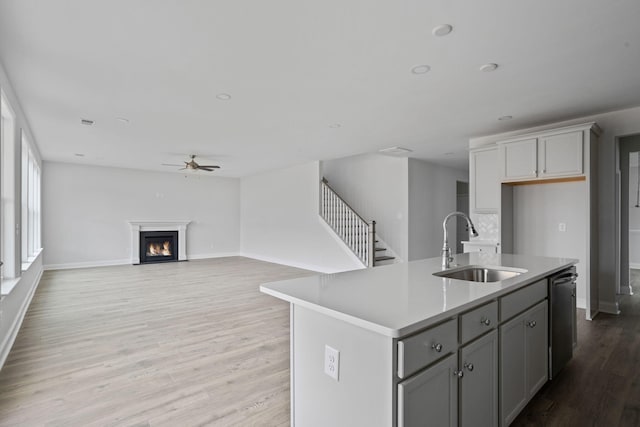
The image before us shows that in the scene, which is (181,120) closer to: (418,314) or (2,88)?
(2,88)

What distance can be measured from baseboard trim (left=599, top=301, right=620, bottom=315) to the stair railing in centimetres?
344

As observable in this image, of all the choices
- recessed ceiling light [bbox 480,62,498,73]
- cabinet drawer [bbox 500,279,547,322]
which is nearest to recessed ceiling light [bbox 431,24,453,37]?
recessed ceiling light [bbox 480,62,498,73]

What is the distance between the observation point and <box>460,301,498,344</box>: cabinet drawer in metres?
1.52

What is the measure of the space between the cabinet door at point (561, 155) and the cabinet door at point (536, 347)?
2.54m

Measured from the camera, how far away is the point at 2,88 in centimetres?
290

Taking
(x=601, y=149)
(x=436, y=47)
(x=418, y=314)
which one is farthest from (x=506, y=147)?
(x=418, y=314)

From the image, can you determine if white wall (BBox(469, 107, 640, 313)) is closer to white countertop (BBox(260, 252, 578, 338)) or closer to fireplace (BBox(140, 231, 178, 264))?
white countertop (BBox(260, 252, 578, 338))

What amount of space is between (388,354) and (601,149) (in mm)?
4689

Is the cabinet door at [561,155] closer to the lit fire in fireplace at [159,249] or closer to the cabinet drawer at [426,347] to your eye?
the cabinet drawer at [426,347]

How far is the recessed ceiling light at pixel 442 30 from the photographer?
2230mm

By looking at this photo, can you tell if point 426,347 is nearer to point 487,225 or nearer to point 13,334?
point 13,334

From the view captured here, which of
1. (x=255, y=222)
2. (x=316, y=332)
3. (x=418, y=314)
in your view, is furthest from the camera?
(x=255, y=222)

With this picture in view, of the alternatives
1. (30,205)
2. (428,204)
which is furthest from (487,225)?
(30,205)

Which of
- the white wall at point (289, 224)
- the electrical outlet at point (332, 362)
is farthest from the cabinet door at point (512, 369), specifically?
the white wall at point (289, 224)
